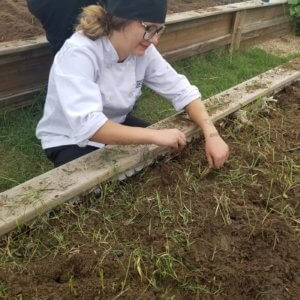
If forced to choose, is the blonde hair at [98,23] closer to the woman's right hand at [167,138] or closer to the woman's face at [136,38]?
the woman's face at [136,38]

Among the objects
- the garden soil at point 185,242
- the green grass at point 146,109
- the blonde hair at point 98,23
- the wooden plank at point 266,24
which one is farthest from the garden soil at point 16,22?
the wooden plank at point 266,24

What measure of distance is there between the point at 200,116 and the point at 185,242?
0.82m

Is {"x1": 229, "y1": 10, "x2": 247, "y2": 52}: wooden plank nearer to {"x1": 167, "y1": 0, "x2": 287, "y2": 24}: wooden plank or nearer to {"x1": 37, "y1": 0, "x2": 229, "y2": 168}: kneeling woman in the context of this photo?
{"x1": 167, "y1": 0, "x2": 287, "y2": 24}: wooden plank

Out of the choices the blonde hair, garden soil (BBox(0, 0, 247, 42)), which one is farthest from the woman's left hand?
garden soil (BBox(0, 0, 247, 42))

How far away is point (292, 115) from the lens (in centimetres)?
280

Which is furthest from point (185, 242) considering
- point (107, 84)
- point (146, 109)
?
point (146, 109)

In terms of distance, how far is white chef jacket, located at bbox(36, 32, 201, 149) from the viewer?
1.88 meters

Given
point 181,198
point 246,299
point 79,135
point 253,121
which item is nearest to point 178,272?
point 246,299

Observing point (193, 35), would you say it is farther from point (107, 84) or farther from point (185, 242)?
point (185, 242)

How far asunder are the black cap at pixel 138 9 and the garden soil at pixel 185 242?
0.69m

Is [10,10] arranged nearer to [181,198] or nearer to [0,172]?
[0,172]

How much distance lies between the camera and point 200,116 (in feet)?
7.74

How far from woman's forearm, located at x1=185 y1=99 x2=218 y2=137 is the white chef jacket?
4cm

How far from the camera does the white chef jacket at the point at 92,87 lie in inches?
74.1
